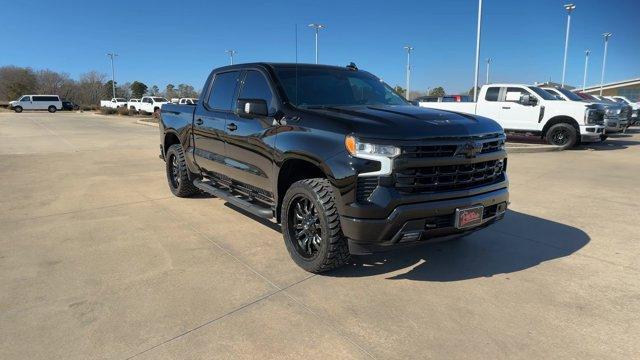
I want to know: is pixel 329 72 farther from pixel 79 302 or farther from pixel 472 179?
pixel 79 302

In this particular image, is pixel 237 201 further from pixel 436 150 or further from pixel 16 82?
pixel 16 82

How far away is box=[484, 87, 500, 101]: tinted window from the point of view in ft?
48.9

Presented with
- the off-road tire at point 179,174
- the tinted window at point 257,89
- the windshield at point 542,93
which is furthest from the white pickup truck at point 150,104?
the tinted window at point 257,89

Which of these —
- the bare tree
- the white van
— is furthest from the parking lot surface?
the bare tree

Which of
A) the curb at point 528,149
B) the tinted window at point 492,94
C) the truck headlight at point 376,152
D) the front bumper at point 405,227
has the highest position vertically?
Answer: the tinted window at point 492,94

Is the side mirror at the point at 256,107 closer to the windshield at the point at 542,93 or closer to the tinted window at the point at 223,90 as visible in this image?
the tinted window at the point at 223,90

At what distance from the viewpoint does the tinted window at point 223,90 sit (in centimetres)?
531

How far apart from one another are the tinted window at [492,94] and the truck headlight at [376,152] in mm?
13051

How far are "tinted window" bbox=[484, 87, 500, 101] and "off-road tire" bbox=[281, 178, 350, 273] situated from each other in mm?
12960

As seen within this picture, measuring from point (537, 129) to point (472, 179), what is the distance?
12.1m

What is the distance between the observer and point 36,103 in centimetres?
5547

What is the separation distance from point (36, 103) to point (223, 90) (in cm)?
6124

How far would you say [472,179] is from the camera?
144 inches

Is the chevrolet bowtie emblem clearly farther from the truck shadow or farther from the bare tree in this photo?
the bare tree
